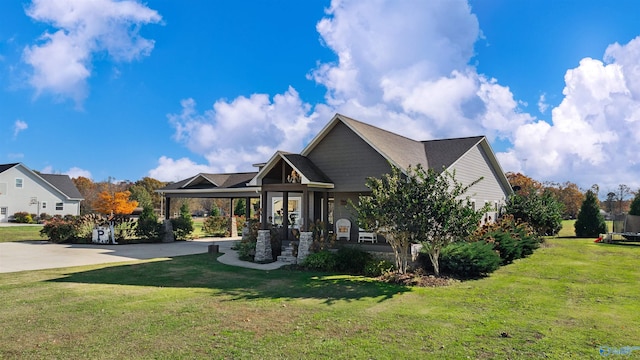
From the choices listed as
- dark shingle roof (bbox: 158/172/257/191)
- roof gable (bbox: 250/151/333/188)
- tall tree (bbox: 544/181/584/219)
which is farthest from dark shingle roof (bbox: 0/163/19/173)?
tall tree (bbox: 544/181/584/219)

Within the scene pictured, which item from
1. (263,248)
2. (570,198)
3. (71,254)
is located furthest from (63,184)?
(570,198)

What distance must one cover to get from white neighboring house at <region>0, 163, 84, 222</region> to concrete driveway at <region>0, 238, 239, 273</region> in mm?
27180

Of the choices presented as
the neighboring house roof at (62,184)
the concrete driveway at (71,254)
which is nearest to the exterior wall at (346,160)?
the concrete driveway at (71,254)

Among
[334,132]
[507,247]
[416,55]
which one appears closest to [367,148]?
[334,132]

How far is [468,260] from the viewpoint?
41.5ft

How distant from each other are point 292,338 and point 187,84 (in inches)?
686

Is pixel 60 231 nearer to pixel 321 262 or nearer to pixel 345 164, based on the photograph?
pixel 321 262

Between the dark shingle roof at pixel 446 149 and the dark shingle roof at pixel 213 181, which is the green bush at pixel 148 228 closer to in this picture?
the dark shingle roof at pixel 213 181

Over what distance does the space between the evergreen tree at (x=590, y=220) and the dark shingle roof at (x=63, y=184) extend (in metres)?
54.6

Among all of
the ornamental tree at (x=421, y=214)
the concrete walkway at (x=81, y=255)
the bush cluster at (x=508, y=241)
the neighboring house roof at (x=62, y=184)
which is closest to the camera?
the ornamental tree at (x=421, y=214)

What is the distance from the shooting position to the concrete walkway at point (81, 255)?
15312 millimetres

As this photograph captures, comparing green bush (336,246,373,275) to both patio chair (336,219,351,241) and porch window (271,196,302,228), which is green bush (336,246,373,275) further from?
porch window (271,196,302,228)

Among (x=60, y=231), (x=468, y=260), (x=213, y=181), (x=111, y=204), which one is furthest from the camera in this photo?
(x=111, y=204)

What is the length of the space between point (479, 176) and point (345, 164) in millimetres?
8995
